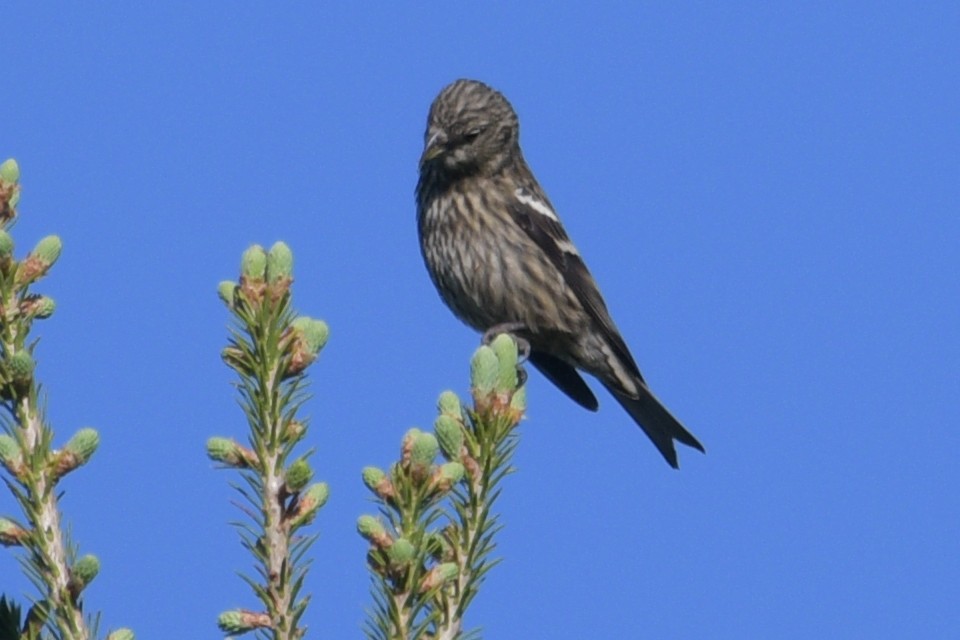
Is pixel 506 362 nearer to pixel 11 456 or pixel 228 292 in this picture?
pixel 228 292

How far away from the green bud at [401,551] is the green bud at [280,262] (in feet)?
1.74

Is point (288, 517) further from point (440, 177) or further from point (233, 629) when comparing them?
point (440, 177)

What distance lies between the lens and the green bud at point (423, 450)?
2.28m

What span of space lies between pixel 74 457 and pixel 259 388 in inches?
13.4

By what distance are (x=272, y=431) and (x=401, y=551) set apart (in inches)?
13.1

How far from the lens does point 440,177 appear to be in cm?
748

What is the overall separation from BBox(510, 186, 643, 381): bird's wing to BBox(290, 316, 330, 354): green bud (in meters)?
5.14

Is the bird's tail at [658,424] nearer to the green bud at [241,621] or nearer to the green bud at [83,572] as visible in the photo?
the green bud at [241,621]

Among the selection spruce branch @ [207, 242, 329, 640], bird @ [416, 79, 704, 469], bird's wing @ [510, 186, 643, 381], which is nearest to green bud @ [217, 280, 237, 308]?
spruce branch @ [207, 242, 329, 640]

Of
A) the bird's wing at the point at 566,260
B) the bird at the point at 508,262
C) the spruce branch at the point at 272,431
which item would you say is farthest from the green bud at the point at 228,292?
the bird's wing at the point at 566,260

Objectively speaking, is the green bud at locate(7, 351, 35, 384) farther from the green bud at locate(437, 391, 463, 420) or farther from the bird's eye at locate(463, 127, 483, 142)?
the bird's eye at locate(463, 127, 483, 142)

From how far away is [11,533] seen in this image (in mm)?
2209

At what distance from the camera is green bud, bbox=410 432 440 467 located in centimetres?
228

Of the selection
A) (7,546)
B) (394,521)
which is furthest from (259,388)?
(7,546)
